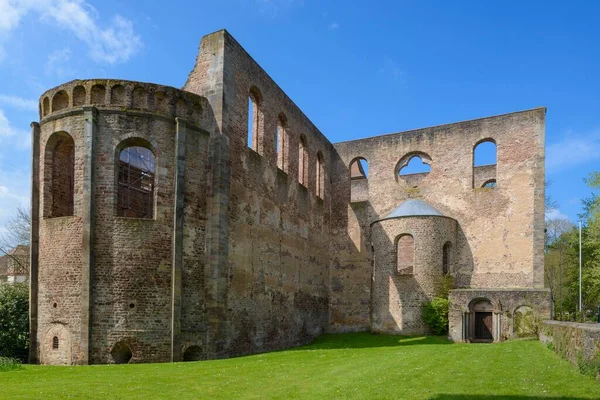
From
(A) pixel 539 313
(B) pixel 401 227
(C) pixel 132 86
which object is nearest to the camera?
(C) pixel 132 86

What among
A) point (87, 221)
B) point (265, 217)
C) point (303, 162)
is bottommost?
point (87, 221)

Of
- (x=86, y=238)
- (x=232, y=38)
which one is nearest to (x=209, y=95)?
(x=232, y=38)

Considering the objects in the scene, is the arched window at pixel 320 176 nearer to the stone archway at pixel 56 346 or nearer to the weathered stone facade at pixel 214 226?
the weathered stone facade at pixel 214 226

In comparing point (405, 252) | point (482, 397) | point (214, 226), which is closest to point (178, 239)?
point (214, 226)

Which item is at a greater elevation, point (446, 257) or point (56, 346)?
point (446, 257)

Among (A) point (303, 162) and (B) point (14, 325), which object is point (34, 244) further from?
(A) point (303, 162)

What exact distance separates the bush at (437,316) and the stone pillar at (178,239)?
40.6 ft

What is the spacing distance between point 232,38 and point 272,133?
174 inches

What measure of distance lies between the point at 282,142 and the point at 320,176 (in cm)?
530

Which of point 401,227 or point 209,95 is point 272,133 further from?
point 401,227

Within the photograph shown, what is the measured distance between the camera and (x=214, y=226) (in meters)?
15.8

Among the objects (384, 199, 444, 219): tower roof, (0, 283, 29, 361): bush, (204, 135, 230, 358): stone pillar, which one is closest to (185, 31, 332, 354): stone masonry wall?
(204, 135, 230, 358): stone pillar

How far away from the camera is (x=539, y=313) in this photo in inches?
781

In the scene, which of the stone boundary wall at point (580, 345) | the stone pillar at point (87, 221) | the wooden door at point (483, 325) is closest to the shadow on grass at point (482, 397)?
the stone boundary wall at point (580, 345)
